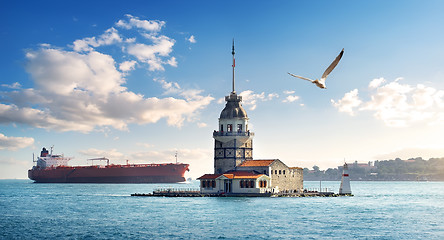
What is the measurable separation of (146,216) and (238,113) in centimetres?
3153

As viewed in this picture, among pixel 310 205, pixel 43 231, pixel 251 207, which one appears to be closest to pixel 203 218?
pixel 251 207

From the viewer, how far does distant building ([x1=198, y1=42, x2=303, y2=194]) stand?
8138cm

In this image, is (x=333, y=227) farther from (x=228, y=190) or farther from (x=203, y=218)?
(x=228, y=190)

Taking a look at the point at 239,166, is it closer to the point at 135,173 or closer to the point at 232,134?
the point at 232,134

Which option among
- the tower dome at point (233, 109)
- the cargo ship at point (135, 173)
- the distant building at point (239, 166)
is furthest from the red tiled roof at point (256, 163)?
the cargo ship at point (135, 173)

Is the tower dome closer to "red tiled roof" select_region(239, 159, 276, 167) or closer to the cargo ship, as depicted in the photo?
"red tiled roof" select_region(239, 159, 276, 167)

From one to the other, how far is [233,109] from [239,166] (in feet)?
30.5

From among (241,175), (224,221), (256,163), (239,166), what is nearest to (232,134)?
(239,166)

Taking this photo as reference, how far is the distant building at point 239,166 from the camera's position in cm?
8138

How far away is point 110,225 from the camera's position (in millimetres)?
53406

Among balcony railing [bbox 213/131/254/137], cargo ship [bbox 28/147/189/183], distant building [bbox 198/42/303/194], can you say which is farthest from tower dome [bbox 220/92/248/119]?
cargo ship [bbox 28/147/189/183]

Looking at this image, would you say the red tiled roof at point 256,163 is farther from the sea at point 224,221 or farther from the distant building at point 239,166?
the sea at point 224,221

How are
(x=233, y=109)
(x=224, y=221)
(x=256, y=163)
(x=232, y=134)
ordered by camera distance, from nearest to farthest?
(x=224, y=221), (x=256, y=163), (x=232, y=134), (x=233, y=109)

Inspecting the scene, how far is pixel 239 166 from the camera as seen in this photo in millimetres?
84938
